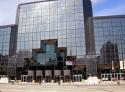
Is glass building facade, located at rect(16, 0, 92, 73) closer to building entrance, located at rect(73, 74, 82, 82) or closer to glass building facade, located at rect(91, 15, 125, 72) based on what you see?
glass building facade, located at rect(91, 15, 125, 72)

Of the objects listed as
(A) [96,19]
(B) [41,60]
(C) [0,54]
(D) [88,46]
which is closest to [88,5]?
(A) [96,19]

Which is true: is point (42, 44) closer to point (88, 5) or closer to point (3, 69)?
point (3, 69)

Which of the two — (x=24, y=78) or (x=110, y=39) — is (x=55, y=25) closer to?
(x=110, y=39)

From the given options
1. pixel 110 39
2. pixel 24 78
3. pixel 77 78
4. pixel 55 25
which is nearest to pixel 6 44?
pixel 24 78

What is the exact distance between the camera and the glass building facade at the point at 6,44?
291 feet

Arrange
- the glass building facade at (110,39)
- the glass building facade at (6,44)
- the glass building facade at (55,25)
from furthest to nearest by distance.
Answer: the glass building facade at (6,44) < the glass building facade at (55,25) < the glass building facade at (110,39)

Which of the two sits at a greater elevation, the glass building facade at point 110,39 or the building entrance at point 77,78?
the glass building facade at point 110,39

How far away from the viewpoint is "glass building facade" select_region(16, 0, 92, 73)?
8394cm

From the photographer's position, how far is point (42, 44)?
8738cm

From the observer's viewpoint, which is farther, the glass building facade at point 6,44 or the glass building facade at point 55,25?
the glass building facade at point 6,44

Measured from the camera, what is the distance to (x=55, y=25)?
88125mm

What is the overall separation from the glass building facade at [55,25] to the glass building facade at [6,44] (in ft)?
7.75

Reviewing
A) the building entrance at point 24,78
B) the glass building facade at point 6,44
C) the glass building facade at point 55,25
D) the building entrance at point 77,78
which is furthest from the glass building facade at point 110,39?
the glass building facade at point 6,44

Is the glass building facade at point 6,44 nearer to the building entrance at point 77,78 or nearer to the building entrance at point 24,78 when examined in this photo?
the building entrance at point 24,78
